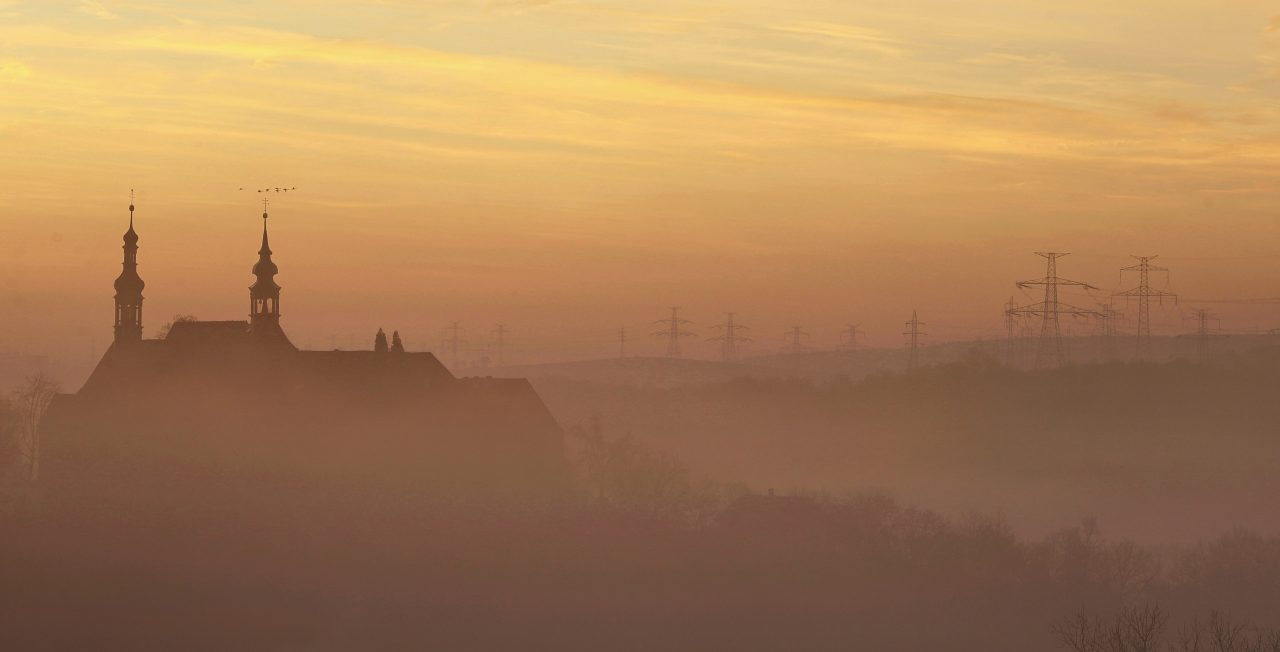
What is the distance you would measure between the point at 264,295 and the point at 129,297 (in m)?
9.10

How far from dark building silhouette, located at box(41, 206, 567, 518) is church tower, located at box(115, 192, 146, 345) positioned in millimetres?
107

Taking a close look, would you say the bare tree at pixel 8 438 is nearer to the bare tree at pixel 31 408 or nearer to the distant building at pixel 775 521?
the bare tree at pixel 31 408

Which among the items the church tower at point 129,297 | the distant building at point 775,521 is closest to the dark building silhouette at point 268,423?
the church tower at point 129,297

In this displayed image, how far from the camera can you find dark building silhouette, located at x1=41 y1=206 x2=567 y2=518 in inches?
4732

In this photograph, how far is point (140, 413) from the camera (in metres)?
126

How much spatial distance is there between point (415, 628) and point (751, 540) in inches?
1106

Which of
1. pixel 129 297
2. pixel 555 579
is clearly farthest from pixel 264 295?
pixel 555 579

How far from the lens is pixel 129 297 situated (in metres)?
121

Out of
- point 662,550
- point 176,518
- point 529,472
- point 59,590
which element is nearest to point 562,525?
point 662,550

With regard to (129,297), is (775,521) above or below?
below

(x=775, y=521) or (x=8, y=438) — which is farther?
(x=8, y=438)

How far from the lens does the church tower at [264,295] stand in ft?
394

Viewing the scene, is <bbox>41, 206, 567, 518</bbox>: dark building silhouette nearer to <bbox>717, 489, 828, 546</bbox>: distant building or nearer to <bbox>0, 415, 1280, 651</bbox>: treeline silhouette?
<bbox>0, 415, 1280, 651</bbox>: treeline silhouette

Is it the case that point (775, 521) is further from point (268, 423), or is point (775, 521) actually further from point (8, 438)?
point (8, 438)
